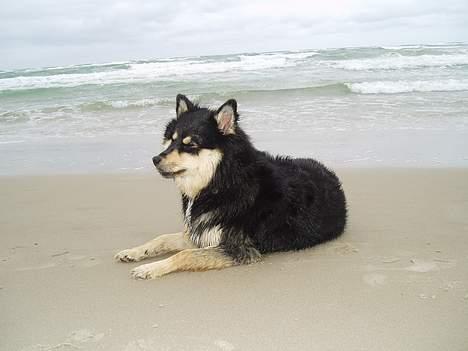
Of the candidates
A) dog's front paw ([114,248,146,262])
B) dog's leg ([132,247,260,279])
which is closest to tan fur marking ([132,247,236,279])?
dog's leg ([132,247,260,279])

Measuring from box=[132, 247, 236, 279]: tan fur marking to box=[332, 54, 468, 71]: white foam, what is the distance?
75.8 ft

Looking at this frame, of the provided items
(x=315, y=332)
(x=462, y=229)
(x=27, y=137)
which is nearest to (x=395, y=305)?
(x=315, y=332)

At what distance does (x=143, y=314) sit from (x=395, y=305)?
161 cm

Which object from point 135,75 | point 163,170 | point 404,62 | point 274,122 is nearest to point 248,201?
point 163,170

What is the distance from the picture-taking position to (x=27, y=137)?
34.3ft

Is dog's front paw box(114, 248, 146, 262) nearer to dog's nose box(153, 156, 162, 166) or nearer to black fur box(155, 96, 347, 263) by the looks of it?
black fur box(155, 96, 347, 263)

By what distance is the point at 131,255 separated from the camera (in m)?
3.98

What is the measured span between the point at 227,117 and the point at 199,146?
1.05ft

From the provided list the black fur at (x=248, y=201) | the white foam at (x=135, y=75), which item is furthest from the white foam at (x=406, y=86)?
the black fur at (x=248, y=201)

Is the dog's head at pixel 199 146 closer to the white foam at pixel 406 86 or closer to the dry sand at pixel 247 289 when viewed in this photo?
the dry sand at pixel 247 289

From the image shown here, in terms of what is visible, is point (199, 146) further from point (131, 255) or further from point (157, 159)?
point (131, 255)

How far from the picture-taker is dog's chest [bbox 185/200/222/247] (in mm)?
3893

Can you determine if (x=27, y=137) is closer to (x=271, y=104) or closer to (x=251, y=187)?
(x=271, y=104)

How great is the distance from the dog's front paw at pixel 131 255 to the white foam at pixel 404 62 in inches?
907
